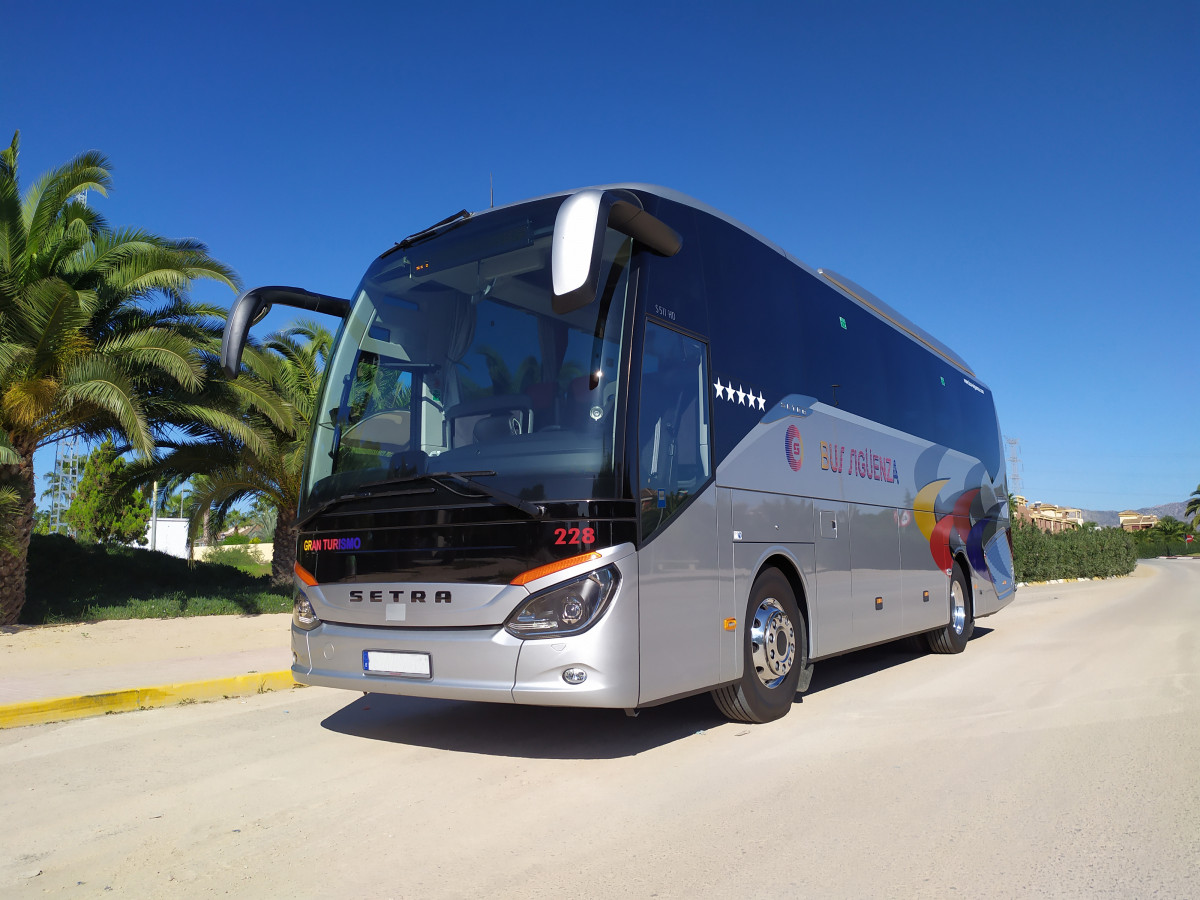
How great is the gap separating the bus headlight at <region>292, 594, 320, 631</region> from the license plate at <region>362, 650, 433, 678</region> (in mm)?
615

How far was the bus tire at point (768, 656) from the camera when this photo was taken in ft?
20.8

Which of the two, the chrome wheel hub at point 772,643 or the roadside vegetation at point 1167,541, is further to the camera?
the roadside vegetation at point 1167,541

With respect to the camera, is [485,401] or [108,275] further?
[108,275]

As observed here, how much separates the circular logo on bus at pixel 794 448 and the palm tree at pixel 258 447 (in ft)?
34.8

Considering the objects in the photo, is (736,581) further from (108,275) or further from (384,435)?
(108,275)

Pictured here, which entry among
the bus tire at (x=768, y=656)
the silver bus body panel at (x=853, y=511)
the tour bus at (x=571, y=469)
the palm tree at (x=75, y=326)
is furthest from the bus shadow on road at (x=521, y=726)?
the palm tree at (x=75, y=326)

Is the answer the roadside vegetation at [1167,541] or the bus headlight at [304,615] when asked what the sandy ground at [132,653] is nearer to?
the bus headlight at [304,615]

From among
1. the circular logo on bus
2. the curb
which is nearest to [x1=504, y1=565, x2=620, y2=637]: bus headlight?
the circular logo on bus

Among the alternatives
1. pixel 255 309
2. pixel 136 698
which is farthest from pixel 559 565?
pixel 136 698

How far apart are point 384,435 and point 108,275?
10371 mm

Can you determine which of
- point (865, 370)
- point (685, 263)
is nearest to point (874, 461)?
point (865, 370)

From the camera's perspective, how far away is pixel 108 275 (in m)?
13.8

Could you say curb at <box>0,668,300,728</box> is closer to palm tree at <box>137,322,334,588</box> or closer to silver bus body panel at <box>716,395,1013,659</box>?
silver bus body panel at <box>716,395,1013,659</box>

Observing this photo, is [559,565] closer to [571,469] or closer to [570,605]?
[570,605]
